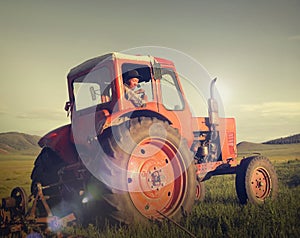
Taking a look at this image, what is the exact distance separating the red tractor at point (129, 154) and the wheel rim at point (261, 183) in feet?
0.07

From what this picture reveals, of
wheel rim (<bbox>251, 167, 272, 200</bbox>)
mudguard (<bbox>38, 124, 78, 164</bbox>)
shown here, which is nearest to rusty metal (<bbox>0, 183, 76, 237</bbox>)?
mudguard (<bbox>38, 124, 78, 164</bbox>)

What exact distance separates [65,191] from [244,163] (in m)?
3.65

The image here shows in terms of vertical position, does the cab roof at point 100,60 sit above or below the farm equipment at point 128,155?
above

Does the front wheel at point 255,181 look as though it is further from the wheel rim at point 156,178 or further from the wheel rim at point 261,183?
the wheel rim at point 156,178

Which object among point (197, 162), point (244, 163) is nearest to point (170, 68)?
point (197, 162)

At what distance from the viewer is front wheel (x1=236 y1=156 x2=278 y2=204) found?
259 inches

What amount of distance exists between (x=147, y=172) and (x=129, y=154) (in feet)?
1.76

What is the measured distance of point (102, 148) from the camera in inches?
189

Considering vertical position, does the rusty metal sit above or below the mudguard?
below

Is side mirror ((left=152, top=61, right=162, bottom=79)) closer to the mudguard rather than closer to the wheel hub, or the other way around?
the mudguard

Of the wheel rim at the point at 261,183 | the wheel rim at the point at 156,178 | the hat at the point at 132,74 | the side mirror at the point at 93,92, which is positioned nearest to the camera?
the wheel rim at the point at 156,178

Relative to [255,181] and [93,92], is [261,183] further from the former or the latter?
[93,92]

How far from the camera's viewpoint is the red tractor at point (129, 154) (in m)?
4.63

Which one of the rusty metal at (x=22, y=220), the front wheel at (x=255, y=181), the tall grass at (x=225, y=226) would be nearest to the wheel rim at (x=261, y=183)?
the front wheel at (x=255, y=181)
